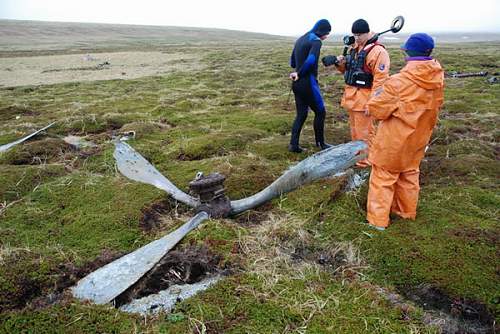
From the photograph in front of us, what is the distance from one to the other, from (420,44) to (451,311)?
2.92 metres

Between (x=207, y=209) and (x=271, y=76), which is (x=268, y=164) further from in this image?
(x=271, y=76)

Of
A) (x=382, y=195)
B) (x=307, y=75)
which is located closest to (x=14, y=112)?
(x=307, y=75)

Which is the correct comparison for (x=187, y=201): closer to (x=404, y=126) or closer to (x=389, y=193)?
(x=389, y=193)

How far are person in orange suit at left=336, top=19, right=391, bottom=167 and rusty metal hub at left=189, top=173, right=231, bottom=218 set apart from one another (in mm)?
2887

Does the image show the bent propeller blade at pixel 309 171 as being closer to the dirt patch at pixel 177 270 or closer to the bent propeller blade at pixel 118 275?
the dirt patch at pixel 177 270

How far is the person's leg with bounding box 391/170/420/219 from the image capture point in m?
5.00

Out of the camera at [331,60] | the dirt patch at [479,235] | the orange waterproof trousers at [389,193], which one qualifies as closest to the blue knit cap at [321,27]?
the camera at [331,60]

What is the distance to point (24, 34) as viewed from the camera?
92312mm

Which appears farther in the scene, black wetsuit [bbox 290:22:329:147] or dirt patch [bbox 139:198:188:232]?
black wetsuit [bbox 290:22:329:147]

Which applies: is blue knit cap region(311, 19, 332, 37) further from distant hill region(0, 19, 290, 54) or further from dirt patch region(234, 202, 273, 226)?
distant hill region(0, 19, 290, 54)

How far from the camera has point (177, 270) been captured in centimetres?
443

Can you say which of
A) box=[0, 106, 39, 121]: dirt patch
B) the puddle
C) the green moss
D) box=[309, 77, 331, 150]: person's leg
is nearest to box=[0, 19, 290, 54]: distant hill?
box=[0, 106, 39, 121]: dirt patch

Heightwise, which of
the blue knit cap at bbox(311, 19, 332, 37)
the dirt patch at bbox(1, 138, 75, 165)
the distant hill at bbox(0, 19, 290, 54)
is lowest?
the dirt patch at bbox(1, 138, 75, 165)

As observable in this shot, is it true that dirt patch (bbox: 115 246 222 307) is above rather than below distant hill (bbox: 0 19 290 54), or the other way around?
below
